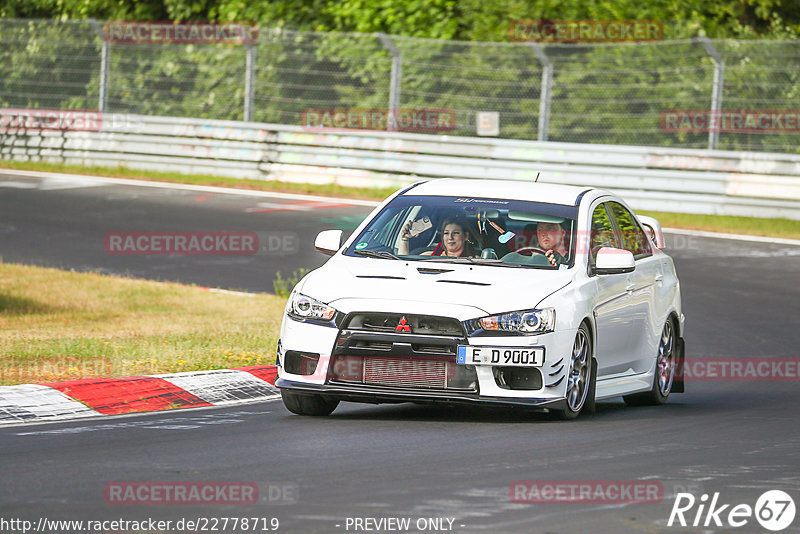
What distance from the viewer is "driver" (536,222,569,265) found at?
9781 millimetres

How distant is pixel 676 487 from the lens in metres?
7.15

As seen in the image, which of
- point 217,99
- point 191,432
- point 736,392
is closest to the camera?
point 191,432

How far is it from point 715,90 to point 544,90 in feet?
9.46

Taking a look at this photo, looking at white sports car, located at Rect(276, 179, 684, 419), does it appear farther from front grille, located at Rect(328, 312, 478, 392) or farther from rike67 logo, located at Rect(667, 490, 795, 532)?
rike67 logo, located at Rect(667, 490, 795, 532)

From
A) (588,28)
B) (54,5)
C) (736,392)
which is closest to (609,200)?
(736,392)

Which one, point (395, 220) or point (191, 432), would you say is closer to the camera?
point (191, 432)

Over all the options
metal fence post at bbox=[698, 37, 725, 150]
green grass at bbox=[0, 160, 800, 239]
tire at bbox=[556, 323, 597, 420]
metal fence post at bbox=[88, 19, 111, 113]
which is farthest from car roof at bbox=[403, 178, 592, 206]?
metal fence post at bbox=[88, 19, 111, 113]

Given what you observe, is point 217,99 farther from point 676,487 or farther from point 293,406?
point 676,487

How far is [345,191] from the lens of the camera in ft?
86.2

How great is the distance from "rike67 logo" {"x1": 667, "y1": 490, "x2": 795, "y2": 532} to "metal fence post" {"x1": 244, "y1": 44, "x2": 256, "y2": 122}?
21.4 metres

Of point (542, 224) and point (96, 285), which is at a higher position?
point (542, 224)

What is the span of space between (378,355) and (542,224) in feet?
5.76

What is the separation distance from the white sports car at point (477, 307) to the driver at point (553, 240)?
0.4 inches

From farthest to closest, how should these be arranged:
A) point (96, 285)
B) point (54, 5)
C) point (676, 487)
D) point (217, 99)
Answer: point (54, 5) → point (217, 99) → point (96, 285) → point (676, 487)
